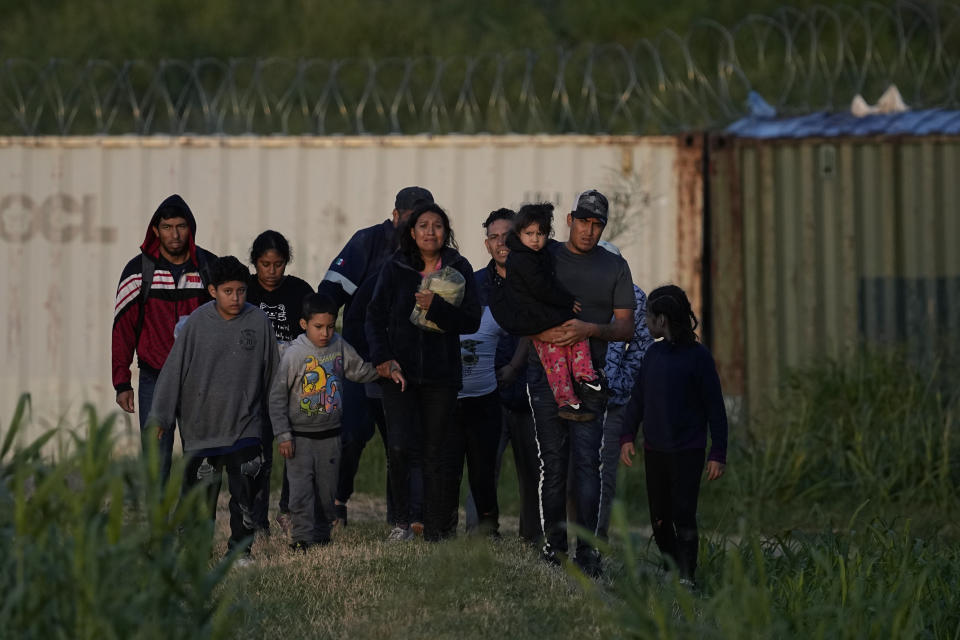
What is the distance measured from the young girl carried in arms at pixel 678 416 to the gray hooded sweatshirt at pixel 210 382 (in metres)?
1.66

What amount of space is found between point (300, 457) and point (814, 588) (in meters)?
2.31

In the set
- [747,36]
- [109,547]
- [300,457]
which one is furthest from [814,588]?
[747,36]

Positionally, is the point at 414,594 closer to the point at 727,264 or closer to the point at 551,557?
the point at 551,557

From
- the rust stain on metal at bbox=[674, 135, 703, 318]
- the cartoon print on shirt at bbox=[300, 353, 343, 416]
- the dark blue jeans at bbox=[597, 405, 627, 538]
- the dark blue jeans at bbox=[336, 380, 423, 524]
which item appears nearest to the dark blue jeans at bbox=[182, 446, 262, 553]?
the cartoon print on shirt at bbox=[300, 353, 343, 416]

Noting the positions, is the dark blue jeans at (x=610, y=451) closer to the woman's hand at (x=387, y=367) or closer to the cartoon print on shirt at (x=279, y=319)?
the woman's hand at (x=387, y=367)

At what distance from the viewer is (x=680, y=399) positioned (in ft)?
19.7

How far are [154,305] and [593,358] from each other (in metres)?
2.08

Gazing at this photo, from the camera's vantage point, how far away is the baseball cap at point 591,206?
6.01 metres

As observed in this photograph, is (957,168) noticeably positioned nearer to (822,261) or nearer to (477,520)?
(822,261)

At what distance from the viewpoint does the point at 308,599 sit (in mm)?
5273

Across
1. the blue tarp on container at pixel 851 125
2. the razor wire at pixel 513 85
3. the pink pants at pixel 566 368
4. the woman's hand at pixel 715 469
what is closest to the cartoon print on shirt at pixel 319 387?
the pink pants at pixel 566 368

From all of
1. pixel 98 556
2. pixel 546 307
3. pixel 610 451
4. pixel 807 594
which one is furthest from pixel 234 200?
pixel 98 556

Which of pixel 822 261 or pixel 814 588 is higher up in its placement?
pixel 822 261

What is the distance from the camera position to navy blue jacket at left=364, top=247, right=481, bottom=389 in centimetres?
640
